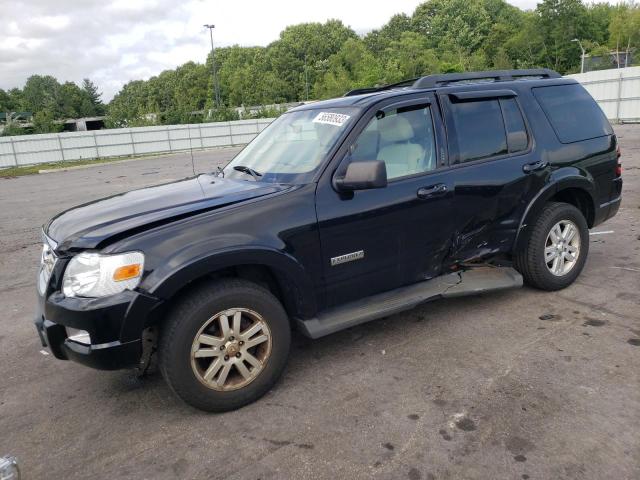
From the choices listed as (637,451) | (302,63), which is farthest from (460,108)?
(302,63)

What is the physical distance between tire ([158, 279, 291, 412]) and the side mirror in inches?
34.7

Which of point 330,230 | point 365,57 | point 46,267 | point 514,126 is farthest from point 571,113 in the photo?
point 365,57

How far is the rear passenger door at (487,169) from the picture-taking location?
4020 millimetres

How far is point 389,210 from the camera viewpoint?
362 cm

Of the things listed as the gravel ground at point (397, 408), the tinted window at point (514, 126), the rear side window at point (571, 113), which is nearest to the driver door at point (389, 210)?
the gravel ground at point (397, 408)

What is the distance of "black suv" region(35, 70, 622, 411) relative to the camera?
9.60 feet

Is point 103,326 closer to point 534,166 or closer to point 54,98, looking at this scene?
point 534,166

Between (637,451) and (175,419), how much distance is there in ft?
8.15

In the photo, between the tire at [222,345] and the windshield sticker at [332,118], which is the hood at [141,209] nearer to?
the tire at [222,345]

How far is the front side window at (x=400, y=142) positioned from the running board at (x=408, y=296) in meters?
0.85

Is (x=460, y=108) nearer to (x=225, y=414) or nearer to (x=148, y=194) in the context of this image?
(x=148, y=194)

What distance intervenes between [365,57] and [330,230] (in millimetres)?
67949

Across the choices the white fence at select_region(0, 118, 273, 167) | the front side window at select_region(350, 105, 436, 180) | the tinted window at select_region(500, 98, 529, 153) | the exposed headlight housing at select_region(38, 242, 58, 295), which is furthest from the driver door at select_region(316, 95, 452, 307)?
the white fence at select_region(0, 118, 273, 167)

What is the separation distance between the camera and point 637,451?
259 centimetres
